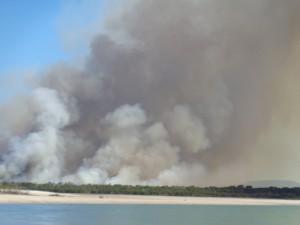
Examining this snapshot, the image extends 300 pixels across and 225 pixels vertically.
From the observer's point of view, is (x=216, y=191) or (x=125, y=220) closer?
(x=125, y=220)

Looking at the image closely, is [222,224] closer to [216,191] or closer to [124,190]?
[124,190]

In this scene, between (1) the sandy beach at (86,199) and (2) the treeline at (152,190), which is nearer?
(1) the sandy beach at (86,199)

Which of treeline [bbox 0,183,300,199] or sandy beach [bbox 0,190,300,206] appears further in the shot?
treeline [bbox 0,183,300,199]

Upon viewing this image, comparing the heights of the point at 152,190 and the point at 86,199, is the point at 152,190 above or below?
above

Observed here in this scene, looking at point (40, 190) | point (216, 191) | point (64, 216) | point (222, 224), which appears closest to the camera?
point (222, 224)

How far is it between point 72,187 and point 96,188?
13.9ft

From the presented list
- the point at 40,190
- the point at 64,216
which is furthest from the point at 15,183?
the point at 64,216

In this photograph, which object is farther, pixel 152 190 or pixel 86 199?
pixel 152 190

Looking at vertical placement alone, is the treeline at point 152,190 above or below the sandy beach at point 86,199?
above

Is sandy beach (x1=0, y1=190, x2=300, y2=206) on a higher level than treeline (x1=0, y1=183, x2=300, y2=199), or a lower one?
lower

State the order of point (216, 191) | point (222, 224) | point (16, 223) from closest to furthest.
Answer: point (16, 223)
point (222, 224)
point (216, 191)

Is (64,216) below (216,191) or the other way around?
below

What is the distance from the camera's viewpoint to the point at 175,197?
106 meters

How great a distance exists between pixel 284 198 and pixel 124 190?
39191 mm
